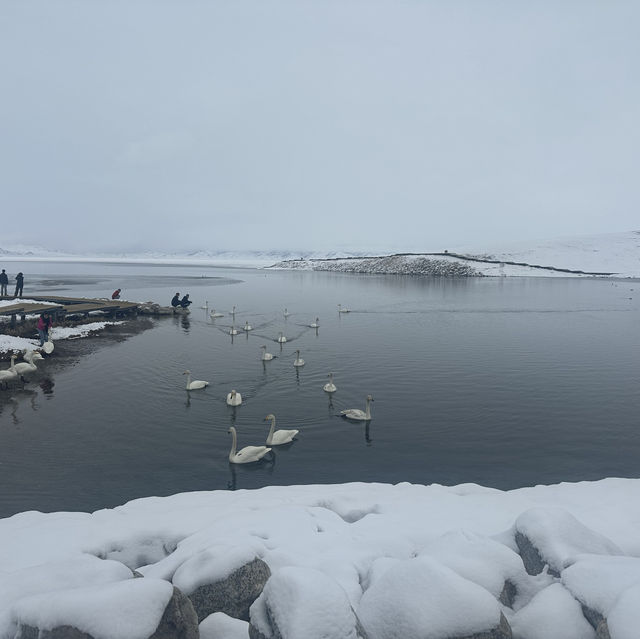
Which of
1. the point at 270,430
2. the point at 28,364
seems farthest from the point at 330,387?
the point at 28,364

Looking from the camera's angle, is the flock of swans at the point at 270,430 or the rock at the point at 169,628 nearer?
the rock at the point at 169,628

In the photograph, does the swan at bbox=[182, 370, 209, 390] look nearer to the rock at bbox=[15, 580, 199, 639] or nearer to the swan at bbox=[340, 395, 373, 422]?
the swan at bbox=[340, 395, 373, 422]

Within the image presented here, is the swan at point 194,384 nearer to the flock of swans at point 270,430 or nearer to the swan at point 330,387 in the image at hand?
the flock of swans at point 270,430

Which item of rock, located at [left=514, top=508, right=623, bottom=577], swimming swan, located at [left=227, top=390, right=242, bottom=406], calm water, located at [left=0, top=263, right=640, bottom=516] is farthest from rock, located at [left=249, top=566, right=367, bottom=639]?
swimming swan, located at [left=227, top=390, right=242, bottom=406]

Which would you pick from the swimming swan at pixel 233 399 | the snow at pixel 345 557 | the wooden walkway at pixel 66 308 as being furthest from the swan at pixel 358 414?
the wooden walkway at pixel 66 308

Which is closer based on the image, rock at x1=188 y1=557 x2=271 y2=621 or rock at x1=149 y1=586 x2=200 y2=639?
rock at x1=149 y1=586 x2=200 y2=639

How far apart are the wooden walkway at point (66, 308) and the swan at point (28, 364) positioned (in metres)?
12.6

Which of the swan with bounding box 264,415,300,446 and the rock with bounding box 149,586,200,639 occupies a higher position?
the rock with bounding box 149,586,200,639

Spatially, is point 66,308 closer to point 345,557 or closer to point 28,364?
point 28,364

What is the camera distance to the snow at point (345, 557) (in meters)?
5.97

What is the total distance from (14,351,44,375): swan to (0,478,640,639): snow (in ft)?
49.9

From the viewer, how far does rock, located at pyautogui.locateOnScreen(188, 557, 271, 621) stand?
713 cm

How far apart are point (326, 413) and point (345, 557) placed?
436 inches

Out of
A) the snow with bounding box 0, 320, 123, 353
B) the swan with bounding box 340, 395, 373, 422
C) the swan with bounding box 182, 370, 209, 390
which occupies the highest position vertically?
the snow with bounding box 0, 320, 123, 353
